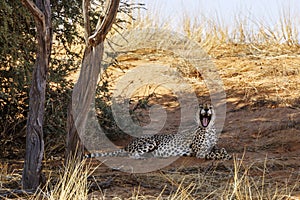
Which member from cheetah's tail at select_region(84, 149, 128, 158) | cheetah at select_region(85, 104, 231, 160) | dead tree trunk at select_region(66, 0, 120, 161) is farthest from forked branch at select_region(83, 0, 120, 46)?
cheetah at select_region(85, 104, 231, 160)

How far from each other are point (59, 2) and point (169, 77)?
13.8 feet

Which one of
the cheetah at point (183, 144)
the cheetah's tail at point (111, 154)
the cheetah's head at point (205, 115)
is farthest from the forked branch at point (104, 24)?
the cheetah's head at point (205, 115)

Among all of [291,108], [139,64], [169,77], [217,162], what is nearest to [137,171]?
[217,162]

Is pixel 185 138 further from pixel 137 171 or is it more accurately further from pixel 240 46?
pixel 240 46

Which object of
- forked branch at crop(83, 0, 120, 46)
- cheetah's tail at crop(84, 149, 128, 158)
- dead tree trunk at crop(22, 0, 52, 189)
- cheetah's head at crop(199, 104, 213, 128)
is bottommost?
cheetah's tail at crop(84, 149, 128, 158)

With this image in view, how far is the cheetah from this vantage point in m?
6.29

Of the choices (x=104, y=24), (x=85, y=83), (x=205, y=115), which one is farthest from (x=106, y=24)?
(x=205, y=115)

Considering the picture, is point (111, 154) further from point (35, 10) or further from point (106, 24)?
point (35, 10)

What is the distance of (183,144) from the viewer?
6535mm

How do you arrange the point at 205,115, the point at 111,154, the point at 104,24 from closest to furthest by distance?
the point at 104,24 → the point at 111,154 → the point at 205,115

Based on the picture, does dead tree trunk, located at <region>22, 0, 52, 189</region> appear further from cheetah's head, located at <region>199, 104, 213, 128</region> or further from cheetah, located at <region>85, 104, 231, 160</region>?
cheetah's head, located at <region>199, 104, 213, 128</region>

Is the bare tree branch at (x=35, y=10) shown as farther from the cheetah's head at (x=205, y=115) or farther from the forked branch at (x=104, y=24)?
the cheetah's head at (x=205, y=115)

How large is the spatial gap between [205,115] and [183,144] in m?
0.47

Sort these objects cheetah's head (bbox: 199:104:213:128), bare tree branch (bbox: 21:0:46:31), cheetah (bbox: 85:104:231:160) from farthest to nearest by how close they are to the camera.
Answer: cheetah's head (bbox: 199:104:213:128), cheetah (bbox: 85:104:231:160), bare tree branch (bbox: 21:0:46:31)
